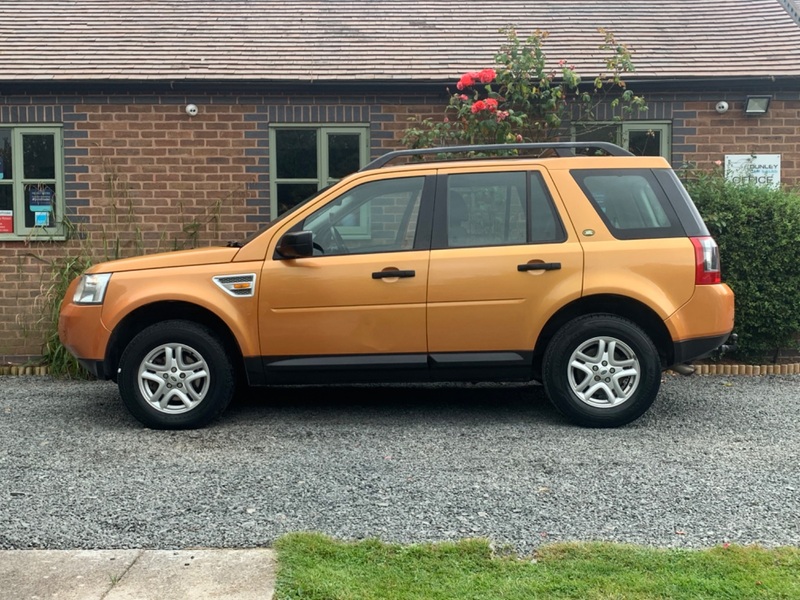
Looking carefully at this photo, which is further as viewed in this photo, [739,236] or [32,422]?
[739,236]

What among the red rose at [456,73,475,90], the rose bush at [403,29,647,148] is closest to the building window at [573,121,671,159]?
the rose bush at [403,29,647,148]

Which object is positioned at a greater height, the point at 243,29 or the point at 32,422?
the point at 243,29

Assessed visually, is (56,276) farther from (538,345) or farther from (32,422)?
(538,345)

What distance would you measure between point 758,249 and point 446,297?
12.5 feet

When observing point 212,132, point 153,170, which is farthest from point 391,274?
point 153,170

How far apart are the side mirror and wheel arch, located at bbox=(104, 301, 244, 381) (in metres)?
0.69

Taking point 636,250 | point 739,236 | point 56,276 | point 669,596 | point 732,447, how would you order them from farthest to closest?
point 56,276
point 739,236
point 636,250
point 732,447
point 669,596

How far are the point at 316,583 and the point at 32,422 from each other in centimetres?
391

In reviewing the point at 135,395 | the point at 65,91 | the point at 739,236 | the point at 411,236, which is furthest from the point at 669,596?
the point at 65,91

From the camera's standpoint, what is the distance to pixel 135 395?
586 cm

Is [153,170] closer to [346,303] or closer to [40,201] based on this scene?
[40,201]

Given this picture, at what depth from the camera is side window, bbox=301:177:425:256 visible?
589 cm

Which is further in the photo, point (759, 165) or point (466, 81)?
point (759, 165)

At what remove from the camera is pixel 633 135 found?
364 inches
